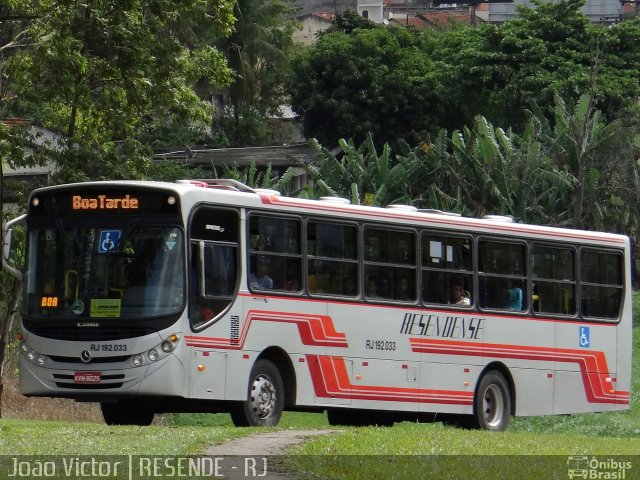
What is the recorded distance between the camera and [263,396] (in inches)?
663

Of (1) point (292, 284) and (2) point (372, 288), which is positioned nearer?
(1) point (292, 284)

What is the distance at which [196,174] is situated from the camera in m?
49.1

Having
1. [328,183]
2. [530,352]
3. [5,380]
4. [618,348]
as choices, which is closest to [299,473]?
[530,352]

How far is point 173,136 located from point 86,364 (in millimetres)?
44751

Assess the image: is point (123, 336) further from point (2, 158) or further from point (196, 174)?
point (196, 174)

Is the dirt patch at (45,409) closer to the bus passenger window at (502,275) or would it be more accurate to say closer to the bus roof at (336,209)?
the bus passenger window at (502,275)

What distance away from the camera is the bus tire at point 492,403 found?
19938mm

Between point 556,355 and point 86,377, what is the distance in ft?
25.1

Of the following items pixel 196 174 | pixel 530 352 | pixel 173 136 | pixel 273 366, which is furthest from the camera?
pixel 173 136

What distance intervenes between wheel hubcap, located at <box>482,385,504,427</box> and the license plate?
632 cm

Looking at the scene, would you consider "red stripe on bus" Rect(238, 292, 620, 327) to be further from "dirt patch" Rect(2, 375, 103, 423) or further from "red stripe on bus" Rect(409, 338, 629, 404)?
"dirt patch" Rect(2, 375, 103, 423)

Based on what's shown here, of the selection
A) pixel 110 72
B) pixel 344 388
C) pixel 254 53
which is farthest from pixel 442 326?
pixel 254 53

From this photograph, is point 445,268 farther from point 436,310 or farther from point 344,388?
point 344,388

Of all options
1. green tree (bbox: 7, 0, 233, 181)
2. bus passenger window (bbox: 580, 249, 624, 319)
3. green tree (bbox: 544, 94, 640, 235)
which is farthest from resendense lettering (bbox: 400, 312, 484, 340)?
green tree (bbox: 544, 94, 640, 235)
